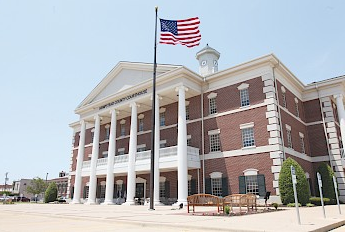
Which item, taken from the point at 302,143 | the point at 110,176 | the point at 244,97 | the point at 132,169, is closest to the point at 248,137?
the point at 244,97

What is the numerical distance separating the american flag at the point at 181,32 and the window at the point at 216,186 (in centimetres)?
1206

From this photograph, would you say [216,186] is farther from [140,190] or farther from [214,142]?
[140,190]

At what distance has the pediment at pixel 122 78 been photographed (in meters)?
30.6

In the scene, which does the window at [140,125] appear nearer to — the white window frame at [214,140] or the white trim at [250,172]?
the white window frame at [214,140]

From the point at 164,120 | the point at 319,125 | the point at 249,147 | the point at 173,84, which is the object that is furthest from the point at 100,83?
the point at 319,125

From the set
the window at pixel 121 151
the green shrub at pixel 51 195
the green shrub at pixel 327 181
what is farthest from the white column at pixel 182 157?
the green shrub at pixel 51 195

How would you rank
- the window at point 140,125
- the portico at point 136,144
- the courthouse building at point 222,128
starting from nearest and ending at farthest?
the courthouse building at point 222,128 < the portico at point 136,144 < the window at point 140,125

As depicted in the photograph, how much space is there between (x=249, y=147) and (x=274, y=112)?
11.8 ft

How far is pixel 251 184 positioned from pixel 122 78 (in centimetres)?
1914

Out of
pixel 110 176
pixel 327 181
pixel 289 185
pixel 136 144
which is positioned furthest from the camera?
pixel 136 144

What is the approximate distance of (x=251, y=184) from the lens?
23234mm

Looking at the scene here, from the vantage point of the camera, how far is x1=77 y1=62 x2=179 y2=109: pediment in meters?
Answer: 30.6

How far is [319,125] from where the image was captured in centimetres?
2889

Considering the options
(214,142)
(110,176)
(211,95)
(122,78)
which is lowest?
(110,176)
